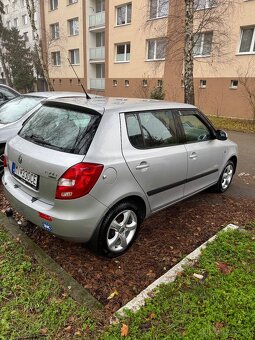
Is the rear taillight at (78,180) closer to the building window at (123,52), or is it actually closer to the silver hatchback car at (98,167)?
the silver hatchback car at (98,167)

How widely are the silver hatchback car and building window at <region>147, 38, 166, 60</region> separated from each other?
1571 centimetres

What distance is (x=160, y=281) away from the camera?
253 centimetres

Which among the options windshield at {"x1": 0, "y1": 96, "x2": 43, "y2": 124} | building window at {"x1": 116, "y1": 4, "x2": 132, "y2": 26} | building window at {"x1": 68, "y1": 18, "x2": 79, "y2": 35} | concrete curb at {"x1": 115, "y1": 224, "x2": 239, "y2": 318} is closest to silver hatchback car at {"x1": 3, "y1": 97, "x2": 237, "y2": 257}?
concrete curb at {"x1": 115, "y1": 224, "x2": 239, "y2": 318}

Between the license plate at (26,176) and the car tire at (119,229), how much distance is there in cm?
78

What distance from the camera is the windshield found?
479 centimetres

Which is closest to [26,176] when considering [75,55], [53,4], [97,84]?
[97,84]

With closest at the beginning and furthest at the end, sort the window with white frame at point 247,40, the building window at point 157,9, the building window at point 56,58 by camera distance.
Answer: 1. the window with white frame at point 247,40
2. the building window at point 157,9
3. the building window at point 56,58

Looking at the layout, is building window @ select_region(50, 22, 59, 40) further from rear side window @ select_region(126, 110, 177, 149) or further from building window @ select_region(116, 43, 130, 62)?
rear side window @ select_region(126, 110, 177, 149)

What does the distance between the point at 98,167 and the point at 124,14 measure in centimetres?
2157

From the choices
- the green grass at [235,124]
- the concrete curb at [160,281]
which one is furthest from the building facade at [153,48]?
the concrete curb at [160,281]

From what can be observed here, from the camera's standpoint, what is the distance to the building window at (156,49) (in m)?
17.6

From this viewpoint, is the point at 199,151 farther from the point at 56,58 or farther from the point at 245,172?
the point at 56,58

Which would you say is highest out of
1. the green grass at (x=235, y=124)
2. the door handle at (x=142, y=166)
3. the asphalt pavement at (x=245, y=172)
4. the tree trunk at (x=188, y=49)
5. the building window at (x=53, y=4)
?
the building window at (x=53, y=4)

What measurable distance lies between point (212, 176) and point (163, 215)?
1034mm
